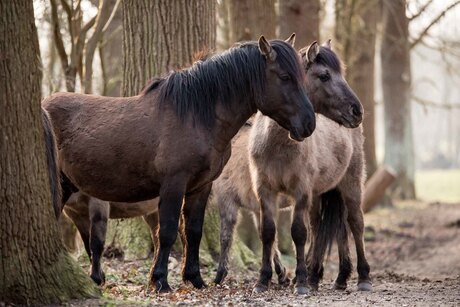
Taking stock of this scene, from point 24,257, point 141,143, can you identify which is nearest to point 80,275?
point 24,257

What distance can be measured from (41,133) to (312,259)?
14.3 ft

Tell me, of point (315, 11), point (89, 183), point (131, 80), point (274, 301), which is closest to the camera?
point (274, 301)

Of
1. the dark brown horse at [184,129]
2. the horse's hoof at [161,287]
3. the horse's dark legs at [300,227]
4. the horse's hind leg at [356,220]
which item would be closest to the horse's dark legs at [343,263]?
the horse's hind leg at [356,220]

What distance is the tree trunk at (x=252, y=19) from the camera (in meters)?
14.2

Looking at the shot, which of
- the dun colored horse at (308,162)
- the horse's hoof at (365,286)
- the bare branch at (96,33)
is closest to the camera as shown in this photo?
the dun colored horse at (308,162)

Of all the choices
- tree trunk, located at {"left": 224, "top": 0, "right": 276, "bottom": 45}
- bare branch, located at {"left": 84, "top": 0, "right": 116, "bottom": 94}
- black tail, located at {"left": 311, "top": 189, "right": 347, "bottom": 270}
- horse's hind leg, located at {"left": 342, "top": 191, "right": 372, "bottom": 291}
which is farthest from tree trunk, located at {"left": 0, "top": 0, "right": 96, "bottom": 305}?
tree trunk, located at {"left": 224, "top": 0, "right": 276, "bottom": 45}

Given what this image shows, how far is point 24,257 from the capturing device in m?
6.36

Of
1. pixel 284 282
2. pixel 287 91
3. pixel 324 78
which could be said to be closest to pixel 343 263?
pixel 284 282

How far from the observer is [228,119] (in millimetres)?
8023

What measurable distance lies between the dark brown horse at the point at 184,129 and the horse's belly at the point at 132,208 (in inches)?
45.1

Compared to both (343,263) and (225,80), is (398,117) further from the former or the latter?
(225,80)

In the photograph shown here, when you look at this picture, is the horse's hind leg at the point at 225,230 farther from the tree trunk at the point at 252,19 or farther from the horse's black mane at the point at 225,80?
the tree trunk at the point at 252,19

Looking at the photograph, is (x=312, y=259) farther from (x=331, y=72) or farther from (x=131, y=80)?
(x=131, y=80)

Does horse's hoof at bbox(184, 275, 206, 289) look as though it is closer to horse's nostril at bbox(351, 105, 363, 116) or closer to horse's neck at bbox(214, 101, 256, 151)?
horse's neck at bbox(214, 101, 256, 151)
